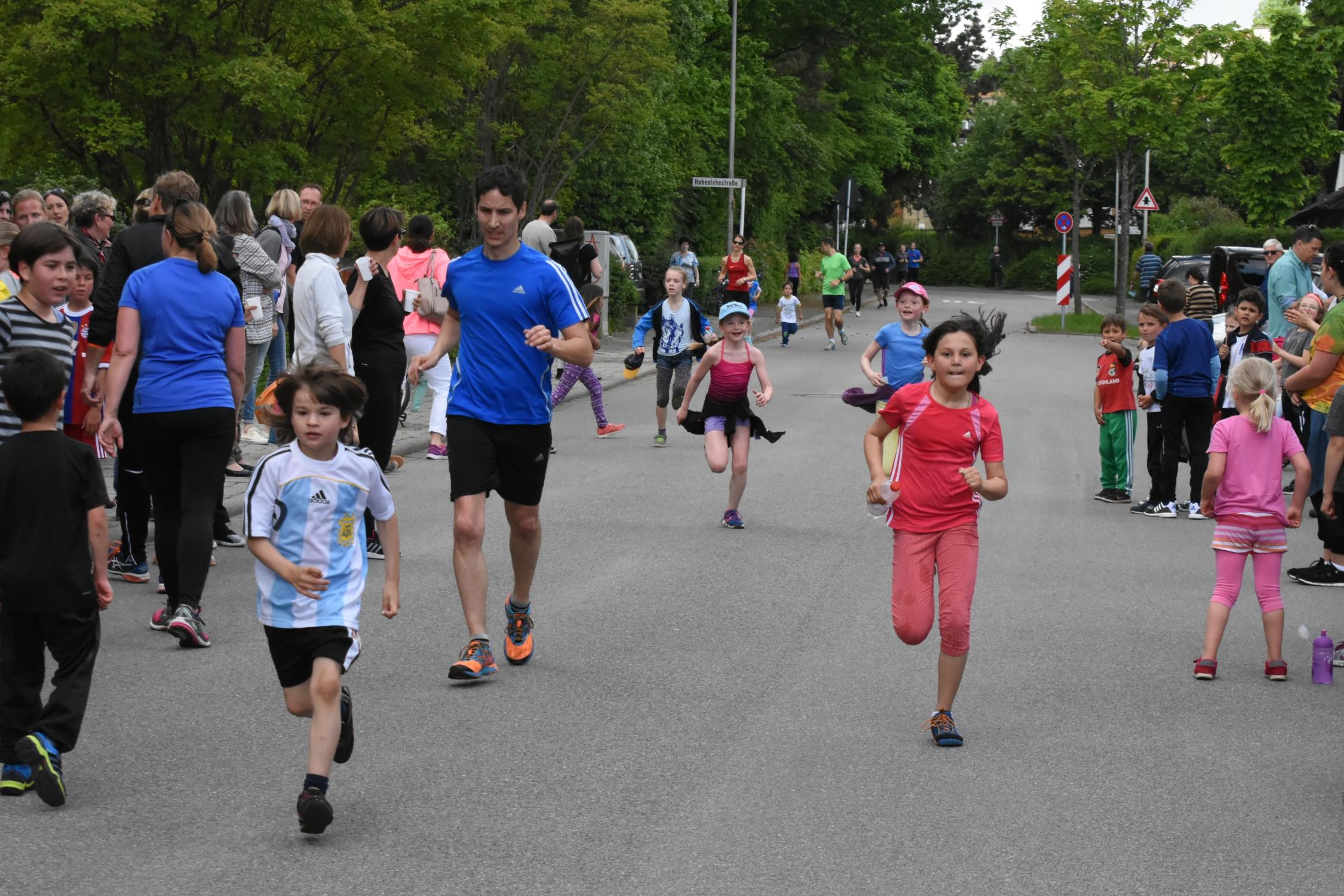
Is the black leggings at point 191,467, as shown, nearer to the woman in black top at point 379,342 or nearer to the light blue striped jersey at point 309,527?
the woman in black top at point 379,342

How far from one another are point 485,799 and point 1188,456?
8231 millimetres

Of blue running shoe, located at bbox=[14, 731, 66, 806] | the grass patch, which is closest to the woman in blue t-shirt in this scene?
blue running shoe, located at bbox=[14, 731, 66, 806]

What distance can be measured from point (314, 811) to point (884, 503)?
2.41 meters

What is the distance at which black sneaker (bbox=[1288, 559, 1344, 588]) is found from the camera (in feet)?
31.8

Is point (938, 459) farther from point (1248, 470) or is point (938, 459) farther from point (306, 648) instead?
point (306, 648)

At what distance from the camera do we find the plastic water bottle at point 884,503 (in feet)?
20.2

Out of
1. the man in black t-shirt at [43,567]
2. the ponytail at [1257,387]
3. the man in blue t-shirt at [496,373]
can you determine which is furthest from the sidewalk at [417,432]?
the ponytail at [1257,387]

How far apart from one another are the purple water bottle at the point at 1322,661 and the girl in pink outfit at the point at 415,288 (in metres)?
7.48

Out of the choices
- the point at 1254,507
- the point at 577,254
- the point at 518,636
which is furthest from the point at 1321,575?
the point at 577,254

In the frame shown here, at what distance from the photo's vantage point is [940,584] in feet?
20.0

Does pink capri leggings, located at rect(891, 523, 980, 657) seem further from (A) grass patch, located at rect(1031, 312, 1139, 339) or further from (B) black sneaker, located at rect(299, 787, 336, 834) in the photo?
(A) grass patch, located at rect(1031, 312, 1139, 339)

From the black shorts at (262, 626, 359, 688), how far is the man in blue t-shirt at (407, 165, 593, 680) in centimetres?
166

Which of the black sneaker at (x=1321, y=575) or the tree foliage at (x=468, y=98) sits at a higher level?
the tree foliage at (x=468, y=98)

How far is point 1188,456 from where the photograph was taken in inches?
483
